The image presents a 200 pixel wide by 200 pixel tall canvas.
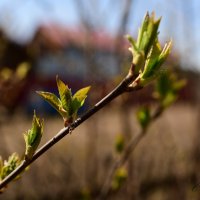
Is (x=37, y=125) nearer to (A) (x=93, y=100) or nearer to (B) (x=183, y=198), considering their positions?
(A) (x=93, y=100)

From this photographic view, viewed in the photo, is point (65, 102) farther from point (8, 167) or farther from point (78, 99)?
point (8, 167)

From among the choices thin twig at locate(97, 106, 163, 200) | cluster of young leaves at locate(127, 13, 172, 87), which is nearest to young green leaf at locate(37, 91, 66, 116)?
cluster of young leaves at locate(127, 13, 172, 87)

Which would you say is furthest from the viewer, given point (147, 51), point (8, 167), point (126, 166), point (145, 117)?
point (126, 166)

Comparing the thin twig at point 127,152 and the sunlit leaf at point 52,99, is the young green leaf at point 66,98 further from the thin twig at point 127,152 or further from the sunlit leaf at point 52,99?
the thin twig at point 127,152

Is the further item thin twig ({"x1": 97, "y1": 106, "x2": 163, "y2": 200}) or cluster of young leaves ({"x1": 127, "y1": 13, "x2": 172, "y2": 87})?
thin twig ({"x1": 97, "y1": 106, "x2": 163, "y2": 200})

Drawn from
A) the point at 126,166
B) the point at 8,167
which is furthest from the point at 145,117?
the point at 126,166

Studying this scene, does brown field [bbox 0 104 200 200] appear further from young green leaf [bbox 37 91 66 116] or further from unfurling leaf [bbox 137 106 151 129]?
young green leaf [bbox 37 91 66 116]

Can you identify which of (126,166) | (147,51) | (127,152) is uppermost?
(126,166)

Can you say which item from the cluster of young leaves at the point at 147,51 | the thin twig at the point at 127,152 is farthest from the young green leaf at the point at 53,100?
the thin twig at the point at 127,152

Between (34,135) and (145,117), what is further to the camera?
(145,117)

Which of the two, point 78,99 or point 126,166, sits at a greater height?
point 126,166
